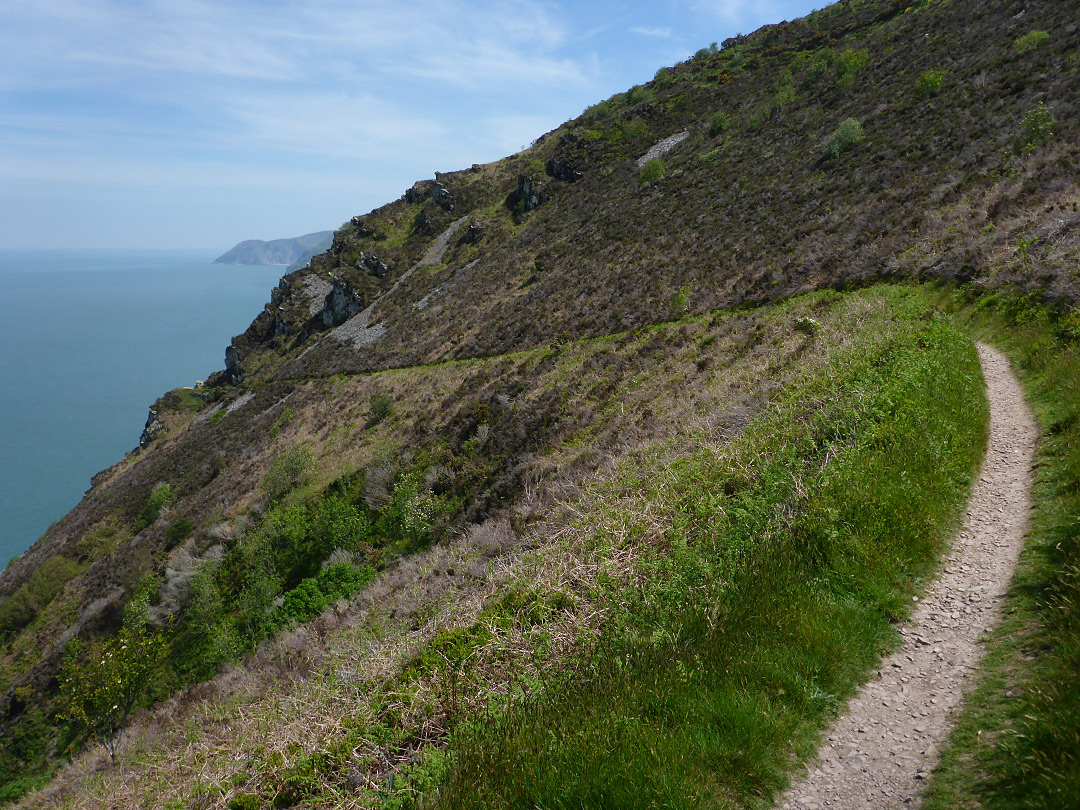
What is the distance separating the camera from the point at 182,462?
51.6 metres

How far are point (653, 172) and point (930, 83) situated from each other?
24.0m

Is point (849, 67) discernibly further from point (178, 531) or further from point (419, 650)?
point (178, 531)

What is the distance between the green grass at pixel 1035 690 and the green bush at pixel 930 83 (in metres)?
42.2

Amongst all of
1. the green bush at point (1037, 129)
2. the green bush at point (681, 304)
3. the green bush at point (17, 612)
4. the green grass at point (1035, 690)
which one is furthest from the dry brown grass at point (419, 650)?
the green bush at point (17, 612)

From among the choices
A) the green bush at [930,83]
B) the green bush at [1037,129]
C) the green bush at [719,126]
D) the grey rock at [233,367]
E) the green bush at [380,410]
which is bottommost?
the green bush at [380,410]

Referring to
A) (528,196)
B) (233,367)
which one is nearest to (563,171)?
(528,196)

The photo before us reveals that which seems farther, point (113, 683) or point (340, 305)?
point (340, 305)

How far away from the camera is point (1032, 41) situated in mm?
31750

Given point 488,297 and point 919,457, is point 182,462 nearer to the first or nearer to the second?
point 488,297

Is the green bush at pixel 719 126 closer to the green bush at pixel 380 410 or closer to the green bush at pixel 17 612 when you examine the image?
the green bush at pixel 380 410

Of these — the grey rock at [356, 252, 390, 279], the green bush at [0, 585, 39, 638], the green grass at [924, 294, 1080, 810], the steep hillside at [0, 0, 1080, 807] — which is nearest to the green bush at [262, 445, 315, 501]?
the steep hillside at [0, 0, 1080, 807]

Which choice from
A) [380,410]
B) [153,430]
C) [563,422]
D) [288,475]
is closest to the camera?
[563,422]

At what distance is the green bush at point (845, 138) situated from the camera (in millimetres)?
34000

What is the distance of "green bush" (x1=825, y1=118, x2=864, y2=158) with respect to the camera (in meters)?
34.0
